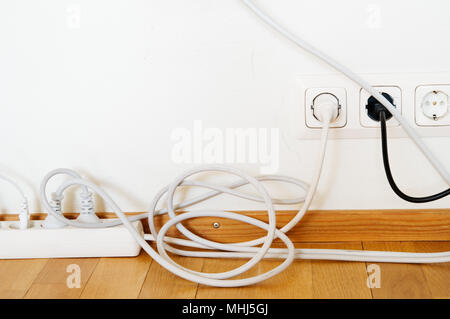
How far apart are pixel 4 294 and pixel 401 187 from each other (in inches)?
21.3

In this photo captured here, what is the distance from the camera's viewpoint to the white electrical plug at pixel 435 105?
844mm

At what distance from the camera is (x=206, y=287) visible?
80cm

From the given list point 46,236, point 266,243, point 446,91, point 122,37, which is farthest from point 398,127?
point 46,236

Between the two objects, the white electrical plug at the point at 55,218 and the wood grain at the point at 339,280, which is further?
the white electrical plug at the point at 55,218

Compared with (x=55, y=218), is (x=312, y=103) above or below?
above

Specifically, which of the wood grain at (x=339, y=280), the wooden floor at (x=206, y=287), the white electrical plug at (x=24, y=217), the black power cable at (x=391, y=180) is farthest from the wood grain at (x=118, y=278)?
the black power cable at (x=391, y=180)

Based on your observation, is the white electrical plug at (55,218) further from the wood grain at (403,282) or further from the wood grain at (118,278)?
the wood grain at (403,282)

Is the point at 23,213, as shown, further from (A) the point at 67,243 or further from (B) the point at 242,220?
(B) the point at 242,220

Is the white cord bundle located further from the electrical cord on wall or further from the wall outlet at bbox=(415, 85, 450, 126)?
the wall outlet at bbox=(415, 85, 450, 126)

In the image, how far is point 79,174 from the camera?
0.90 metres

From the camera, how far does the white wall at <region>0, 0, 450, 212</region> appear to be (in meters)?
0.84

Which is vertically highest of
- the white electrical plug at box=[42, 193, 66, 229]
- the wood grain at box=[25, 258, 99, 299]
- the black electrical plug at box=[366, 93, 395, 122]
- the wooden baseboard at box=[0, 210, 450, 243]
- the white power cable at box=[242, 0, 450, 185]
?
the white power cable at box=[242, 0, 450, 185]

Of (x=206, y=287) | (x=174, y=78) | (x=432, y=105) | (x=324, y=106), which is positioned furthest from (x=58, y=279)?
(x=432, y=105)

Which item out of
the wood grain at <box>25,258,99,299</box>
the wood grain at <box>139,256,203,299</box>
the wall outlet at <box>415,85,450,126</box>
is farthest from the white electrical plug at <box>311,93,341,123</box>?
the wood grain at <box>25,258,99,299</box>
